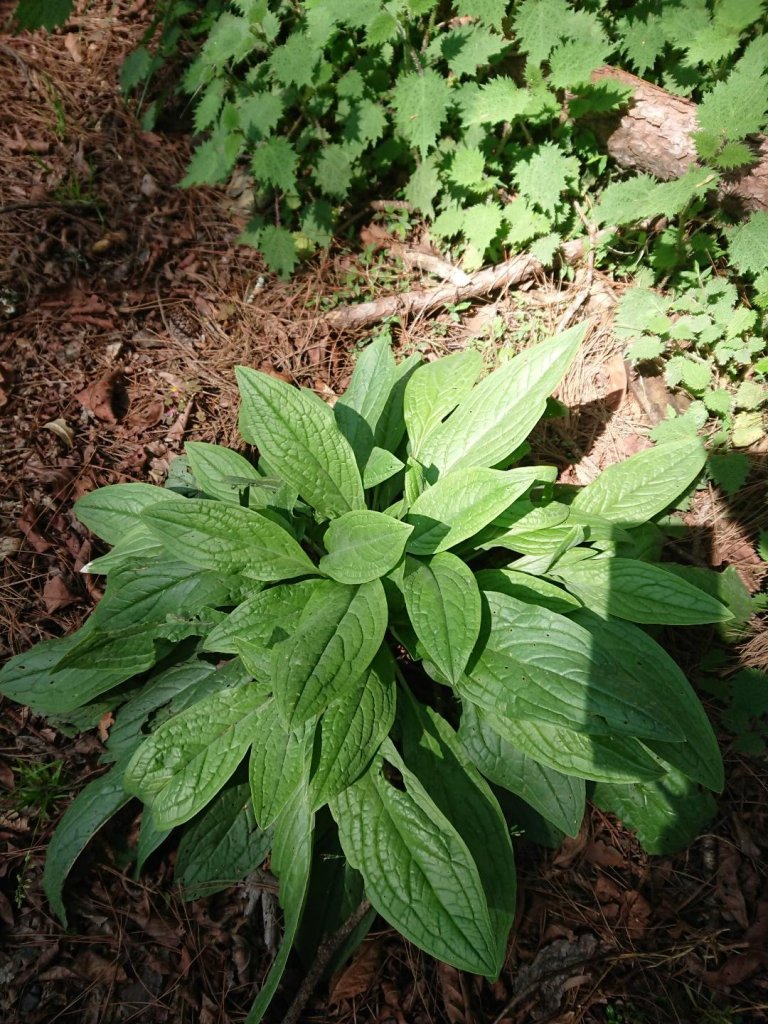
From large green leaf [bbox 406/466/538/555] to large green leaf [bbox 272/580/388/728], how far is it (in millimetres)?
236

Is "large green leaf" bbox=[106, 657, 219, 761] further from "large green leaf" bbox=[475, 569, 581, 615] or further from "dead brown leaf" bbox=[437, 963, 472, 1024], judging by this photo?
"dead brown leaf" bbox=[437, 963, 472, 1024]

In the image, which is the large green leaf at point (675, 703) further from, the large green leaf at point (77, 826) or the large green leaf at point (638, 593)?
the large green leaf at point (77, 826)

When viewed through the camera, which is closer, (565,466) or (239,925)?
(239,925)

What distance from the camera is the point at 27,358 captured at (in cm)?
301

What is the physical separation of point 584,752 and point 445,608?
20.4 inches

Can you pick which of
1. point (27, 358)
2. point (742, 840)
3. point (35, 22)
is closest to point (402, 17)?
point (35, 22)

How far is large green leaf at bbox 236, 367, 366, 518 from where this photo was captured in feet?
6.55

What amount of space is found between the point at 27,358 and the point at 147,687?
1.83 meters

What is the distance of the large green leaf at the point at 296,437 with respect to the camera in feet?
6.55

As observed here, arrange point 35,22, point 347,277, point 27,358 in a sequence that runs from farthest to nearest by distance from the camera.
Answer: point 347,277, point 27,358, point 35,22

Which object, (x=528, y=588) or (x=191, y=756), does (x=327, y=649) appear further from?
(x=528, y=588)

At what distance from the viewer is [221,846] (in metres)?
1.99

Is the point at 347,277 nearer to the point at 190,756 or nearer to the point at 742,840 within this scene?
the point at 190,756

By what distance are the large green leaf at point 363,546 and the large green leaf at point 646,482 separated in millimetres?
828
